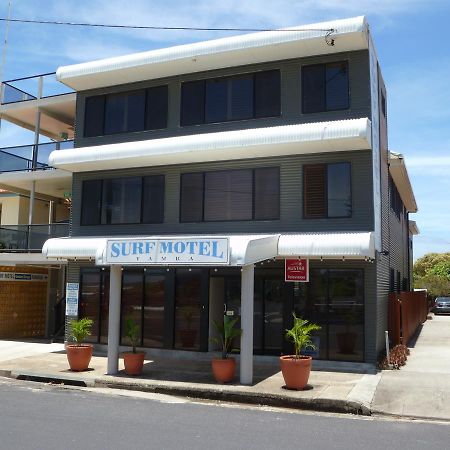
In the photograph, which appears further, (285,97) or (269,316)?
(285,97)

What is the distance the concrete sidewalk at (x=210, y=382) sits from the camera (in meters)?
10.9

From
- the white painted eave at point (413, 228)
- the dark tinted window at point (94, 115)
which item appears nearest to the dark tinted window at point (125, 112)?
the dark tinted window at point (94, 115)

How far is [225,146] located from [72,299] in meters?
7.49

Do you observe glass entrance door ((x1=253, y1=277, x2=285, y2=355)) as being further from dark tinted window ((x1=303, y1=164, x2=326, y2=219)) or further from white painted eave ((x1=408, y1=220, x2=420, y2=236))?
white painted eave ((x1=408, y1=220, x2=420, y2=236))

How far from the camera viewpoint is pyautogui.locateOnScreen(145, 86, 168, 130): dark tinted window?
58.2 ft

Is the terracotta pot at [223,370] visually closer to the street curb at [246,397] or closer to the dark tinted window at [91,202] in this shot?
the street curb at [246,397]

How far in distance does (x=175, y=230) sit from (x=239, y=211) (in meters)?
2.17

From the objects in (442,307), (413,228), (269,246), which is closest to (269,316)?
(269,246)

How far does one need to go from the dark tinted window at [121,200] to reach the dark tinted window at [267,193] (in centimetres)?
405

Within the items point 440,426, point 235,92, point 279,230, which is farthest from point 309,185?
point 440,426

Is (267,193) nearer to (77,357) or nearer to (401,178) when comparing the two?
(77,357)

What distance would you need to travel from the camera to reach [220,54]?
52.8 feet

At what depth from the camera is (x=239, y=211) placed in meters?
16.2

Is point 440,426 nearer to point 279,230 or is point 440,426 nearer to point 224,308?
Answer: point 279,230
